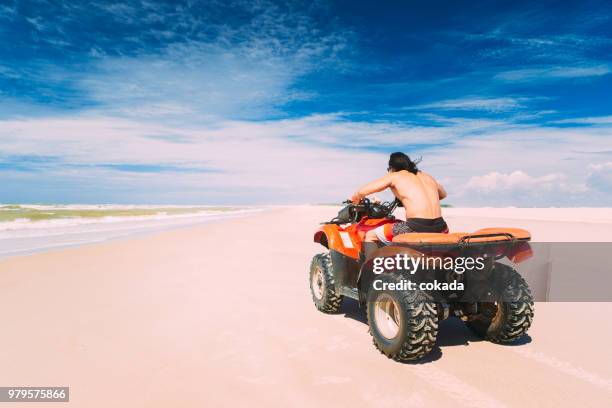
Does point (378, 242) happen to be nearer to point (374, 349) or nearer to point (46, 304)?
point (374, 349)

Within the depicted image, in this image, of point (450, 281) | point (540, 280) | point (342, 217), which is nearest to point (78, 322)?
point (342, 217)

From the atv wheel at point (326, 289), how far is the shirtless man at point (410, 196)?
1.51 meters

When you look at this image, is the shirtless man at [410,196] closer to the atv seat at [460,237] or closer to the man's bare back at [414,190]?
the man's bare back at [414,190]

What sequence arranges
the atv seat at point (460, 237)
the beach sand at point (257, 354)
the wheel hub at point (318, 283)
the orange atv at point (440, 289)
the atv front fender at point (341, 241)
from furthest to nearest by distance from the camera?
1. the wheel hub at point (318, 283)
2. the atv front fender at point (341, 241)
3. the orange atv at point (440, 289)
4. the atv seat at point (460, 237)
5. the beach sand at point (257, 354)

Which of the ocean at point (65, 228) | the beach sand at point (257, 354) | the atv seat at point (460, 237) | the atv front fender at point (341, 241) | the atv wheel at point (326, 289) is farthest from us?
the ocean at point (65, 228)

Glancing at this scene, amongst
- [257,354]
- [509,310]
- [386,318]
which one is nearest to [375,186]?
[386,318]

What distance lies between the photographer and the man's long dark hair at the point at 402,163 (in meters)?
4.57

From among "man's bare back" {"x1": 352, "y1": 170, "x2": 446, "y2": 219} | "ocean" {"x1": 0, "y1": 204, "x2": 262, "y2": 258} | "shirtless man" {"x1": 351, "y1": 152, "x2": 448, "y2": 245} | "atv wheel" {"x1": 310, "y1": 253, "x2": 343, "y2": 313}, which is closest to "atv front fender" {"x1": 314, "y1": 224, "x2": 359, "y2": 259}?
"atv wheel" {"x1": 310, "y1": 253, "x2": 343, "y2": 313}

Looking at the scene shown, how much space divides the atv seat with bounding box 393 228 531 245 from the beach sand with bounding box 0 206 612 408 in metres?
1.24

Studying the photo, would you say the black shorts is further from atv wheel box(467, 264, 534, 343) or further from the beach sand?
the beach sand

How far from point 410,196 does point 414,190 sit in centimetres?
8

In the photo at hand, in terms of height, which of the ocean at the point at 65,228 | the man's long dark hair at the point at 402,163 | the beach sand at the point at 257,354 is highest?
the man's long dark hair at the point at 402,163

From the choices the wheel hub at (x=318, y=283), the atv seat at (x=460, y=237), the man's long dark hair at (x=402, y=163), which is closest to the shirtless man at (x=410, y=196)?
the man's long dark hair at (x=402, y=163)

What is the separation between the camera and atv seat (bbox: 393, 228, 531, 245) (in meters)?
3.68
